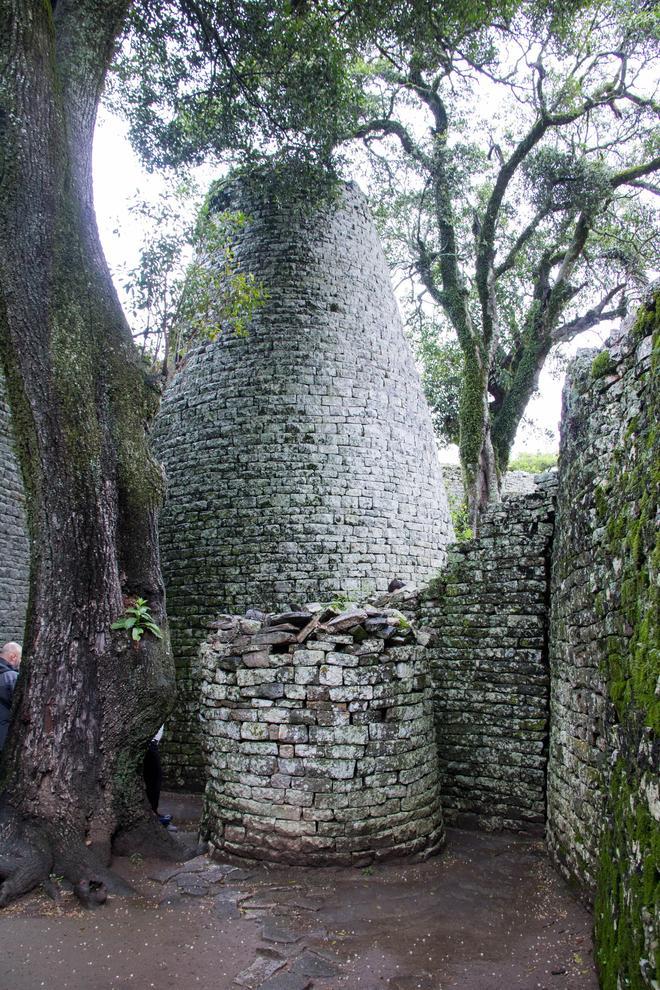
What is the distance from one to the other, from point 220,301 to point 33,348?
4433 millimetres

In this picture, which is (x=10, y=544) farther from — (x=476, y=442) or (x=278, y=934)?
(x=278, y=934)

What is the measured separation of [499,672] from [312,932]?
3.02m

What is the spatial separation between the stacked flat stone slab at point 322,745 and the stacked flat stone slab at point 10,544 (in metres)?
6.37

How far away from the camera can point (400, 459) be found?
33.2ft

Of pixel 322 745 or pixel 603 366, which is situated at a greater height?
pixel 603 366

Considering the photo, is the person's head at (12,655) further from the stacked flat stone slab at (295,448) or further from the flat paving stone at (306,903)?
the flat paving stone at (306,903)

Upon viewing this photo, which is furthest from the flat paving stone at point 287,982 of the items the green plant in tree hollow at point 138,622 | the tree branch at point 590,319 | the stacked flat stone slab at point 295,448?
the tree branch at point 590,319

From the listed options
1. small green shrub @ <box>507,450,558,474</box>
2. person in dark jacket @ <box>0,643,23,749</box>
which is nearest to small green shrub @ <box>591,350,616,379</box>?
person in dark jacket @ <box>0,643,23,749</box>

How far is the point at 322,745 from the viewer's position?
5461 millimetres

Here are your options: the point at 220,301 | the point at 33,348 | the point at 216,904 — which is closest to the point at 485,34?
the point at 220,301

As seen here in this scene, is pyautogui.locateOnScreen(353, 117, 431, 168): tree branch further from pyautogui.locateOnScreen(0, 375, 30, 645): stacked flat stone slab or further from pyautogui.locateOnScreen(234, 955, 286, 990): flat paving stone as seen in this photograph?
pyautogui.locateOnScreen(234, 955, 286, 990): flat paving stone

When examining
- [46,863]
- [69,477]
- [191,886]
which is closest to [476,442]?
[69,477]

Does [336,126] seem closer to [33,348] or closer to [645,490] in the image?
[33,348]

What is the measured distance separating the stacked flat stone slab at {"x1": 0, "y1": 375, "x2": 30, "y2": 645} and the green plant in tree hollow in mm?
5997
